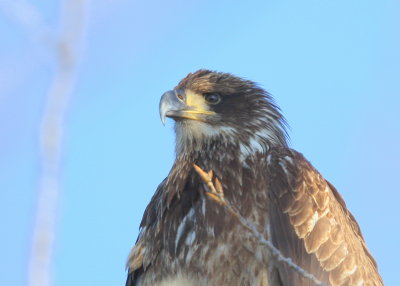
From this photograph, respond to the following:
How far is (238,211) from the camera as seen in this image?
5.46 meters

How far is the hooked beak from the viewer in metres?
6.01

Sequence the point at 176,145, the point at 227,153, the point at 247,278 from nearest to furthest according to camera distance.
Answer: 1. the point at 247,278
2. the point at 227,153
3. the point at 176,145

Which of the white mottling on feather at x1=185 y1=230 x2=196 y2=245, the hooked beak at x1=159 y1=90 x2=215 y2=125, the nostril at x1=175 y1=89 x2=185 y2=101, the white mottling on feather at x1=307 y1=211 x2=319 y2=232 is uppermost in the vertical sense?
the nostril at x1=175 y1=89 x2=185 y2=101

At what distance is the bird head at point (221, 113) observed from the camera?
242 inches

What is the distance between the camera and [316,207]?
5.69 meters

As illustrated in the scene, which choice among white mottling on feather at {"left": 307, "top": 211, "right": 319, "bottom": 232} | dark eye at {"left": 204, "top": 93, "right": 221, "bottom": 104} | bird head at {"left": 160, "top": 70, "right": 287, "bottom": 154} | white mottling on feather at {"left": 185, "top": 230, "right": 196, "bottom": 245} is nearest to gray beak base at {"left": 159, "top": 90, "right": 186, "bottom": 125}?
bird head at {"left": 160, "top": 70, "right": 287, "bottom": 154}

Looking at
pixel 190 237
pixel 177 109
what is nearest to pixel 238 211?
pixel 190 237

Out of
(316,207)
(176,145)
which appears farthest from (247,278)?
(176,145)

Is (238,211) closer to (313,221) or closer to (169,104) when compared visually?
(313,221)

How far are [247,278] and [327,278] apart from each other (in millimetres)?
633

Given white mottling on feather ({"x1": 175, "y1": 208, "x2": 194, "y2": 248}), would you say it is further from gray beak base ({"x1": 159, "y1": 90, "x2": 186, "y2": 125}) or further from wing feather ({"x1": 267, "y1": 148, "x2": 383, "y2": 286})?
gray beak base ({"x1": 159, "y1": 90, "x2": 186, "y2": 125})

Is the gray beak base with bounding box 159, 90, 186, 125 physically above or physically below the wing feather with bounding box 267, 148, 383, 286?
above

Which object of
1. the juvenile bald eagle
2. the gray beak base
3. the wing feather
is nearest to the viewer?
the juvenile bald eagle

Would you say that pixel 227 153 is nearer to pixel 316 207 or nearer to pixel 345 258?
pixel 316 207
